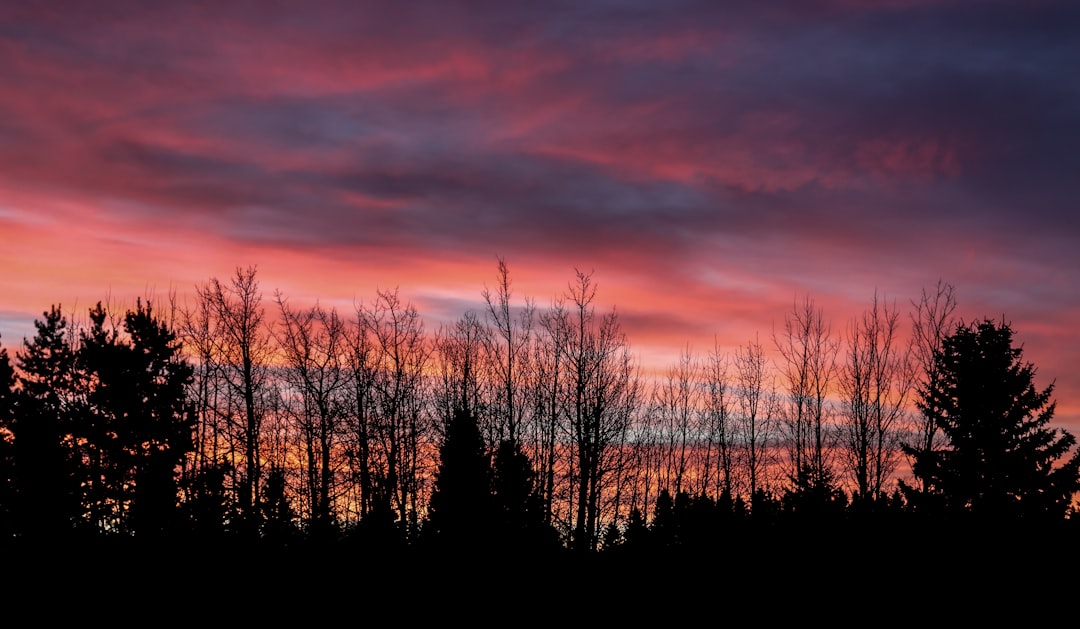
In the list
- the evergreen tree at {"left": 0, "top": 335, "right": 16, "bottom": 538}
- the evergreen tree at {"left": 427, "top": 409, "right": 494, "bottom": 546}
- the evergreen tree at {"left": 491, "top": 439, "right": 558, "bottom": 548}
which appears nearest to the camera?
the evergreen tree at {"left": 427, "top": 409, "right": 494, "bottom": 546}

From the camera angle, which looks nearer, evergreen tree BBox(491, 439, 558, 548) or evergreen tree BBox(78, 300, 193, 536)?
evergreen tree BBox(491, 439, 558, 548)

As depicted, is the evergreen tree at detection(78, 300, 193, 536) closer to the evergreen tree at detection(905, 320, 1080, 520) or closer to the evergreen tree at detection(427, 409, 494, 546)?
the evergreen tree at detection(427, 409, 494, 546)

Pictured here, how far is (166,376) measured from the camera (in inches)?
1874

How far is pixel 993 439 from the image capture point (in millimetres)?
40875

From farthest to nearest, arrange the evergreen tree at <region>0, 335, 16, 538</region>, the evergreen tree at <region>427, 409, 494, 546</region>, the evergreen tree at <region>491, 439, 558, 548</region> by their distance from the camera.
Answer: the evergreen tree at <region>0, 335, 16, 538</region>, the evergreen tree at <region>491, 439, 558, 548</region>, the evergreen tree at <region>427, 409, 494, 546</region>

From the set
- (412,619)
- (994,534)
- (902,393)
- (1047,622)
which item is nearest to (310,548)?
(412,619)

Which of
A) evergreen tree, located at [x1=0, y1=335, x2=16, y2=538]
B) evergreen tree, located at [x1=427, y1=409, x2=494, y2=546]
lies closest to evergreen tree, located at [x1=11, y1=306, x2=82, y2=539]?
evergreen tree, located at [x1=0, y1=335, x2=16, y2=538]

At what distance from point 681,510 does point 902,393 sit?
17.7 metres

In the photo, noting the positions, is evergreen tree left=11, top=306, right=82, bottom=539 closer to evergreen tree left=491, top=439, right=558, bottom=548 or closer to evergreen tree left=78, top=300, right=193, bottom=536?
evergreen tree left=78, top=300, right=193, bottom=536

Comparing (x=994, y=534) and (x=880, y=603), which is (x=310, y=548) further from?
(x=994, y=534)

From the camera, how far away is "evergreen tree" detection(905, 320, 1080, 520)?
39625mm

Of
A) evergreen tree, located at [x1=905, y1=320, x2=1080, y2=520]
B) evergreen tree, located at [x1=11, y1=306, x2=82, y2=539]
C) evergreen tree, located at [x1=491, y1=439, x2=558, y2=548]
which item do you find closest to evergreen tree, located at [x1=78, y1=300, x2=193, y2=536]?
evergreen tree, located at [x1=11, y1=306, x2=82, y2=539]

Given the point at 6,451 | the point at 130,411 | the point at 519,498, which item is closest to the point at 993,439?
the point at 519,498

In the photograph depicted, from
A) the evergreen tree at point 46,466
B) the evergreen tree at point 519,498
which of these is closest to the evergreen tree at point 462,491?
the evergreen tree at point 519,498
